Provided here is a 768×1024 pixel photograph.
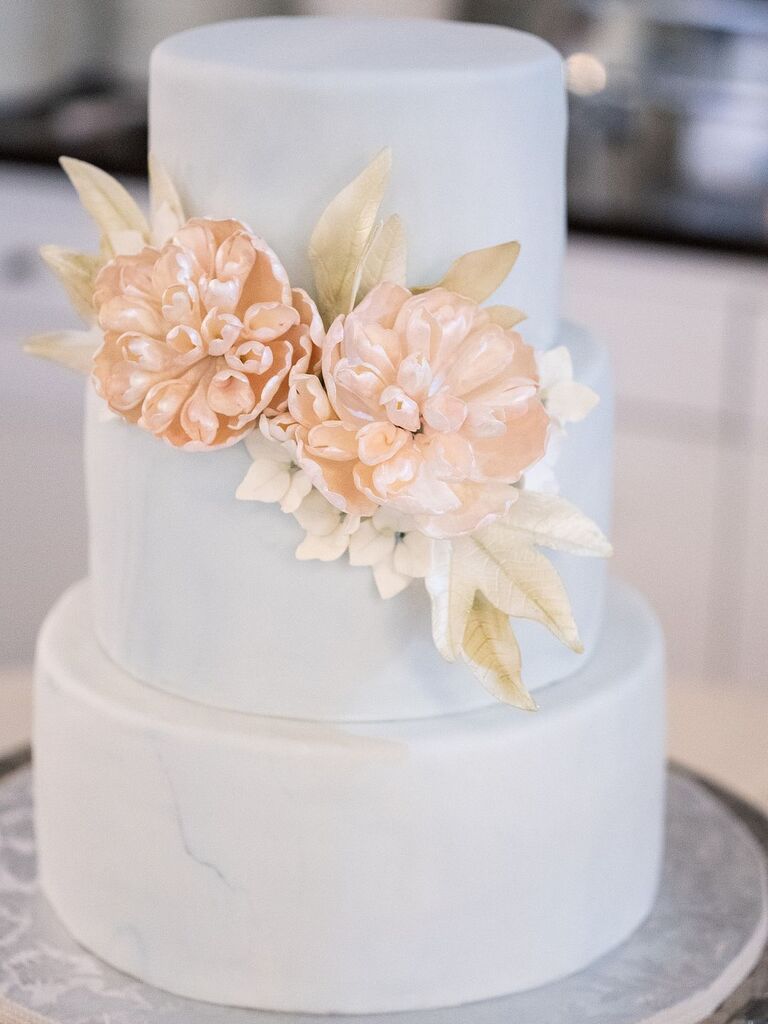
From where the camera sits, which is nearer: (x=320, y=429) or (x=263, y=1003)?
(x=320, y=429)

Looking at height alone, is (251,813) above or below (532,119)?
below

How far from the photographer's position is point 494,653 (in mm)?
825

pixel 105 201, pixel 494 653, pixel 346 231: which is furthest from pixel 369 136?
pixel 494 653

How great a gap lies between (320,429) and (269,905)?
0.29m

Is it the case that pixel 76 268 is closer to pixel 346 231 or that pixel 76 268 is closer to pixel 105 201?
A: pixel 105 201

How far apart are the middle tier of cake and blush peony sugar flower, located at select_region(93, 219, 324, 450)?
0.16 ft

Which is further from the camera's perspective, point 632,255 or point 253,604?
point 632,255

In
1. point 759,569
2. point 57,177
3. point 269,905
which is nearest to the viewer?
point 269,905

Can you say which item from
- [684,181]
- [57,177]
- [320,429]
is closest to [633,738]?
[320,429]

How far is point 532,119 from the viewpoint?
0.86 metres

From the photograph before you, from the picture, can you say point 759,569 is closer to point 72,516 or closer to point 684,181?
point 684,181

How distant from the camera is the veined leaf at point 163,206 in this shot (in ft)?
2.77

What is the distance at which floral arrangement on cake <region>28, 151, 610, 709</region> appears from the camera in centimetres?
78

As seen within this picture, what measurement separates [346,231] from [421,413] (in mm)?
106
